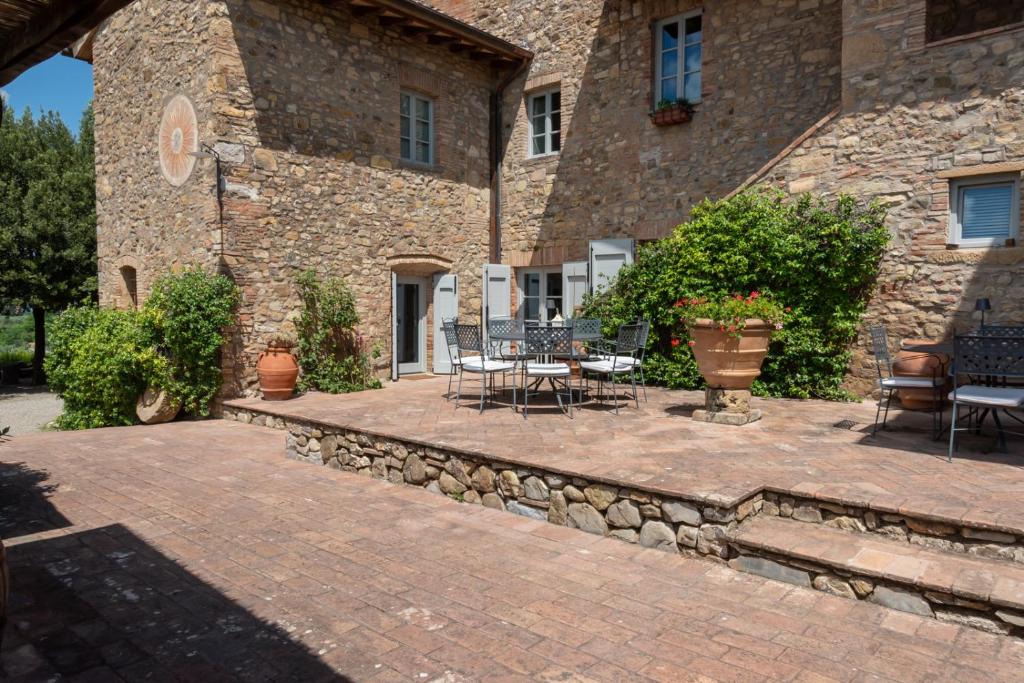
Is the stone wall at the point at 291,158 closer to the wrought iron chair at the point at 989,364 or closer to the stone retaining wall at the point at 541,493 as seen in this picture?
the stone retaining wall at the point at 541,493

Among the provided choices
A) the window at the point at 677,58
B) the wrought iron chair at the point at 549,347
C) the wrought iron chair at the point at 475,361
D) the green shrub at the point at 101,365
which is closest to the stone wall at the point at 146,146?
the green shrub at the point at 101,365

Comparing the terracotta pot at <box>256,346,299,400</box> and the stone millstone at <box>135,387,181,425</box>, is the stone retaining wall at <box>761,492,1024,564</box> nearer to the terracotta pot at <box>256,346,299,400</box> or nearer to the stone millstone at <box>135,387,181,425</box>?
the terracotta pot at <box>256,346,299,400</box>

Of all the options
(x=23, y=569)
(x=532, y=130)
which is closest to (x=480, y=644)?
(x=23, y=569)

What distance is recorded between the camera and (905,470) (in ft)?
13.9

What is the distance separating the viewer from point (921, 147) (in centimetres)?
672

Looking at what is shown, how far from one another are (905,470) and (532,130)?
27.4ft

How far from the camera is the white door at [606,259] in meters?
9.51

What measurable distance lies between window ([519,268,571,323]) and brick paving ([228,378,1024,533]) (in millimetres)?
3870

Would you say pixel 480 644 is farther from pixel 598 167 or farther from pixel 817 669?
pixel 598 167

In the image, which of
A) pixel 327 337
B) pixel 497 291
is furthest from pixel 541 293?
pixel 327 337

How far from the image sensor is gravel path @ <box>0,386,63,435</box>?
11.7 m

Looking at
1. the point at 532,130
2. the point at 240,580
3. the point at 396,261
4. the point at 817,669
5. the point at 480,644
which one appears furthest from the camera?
the point at 532,130

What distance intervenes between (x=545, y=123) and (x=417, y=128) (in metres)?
2.08

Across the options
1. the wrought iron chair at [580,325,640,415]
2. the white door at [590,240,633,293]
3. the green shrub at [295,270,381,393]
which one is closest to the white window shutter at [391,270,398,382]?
the green shrub at [295,270,381,393]
